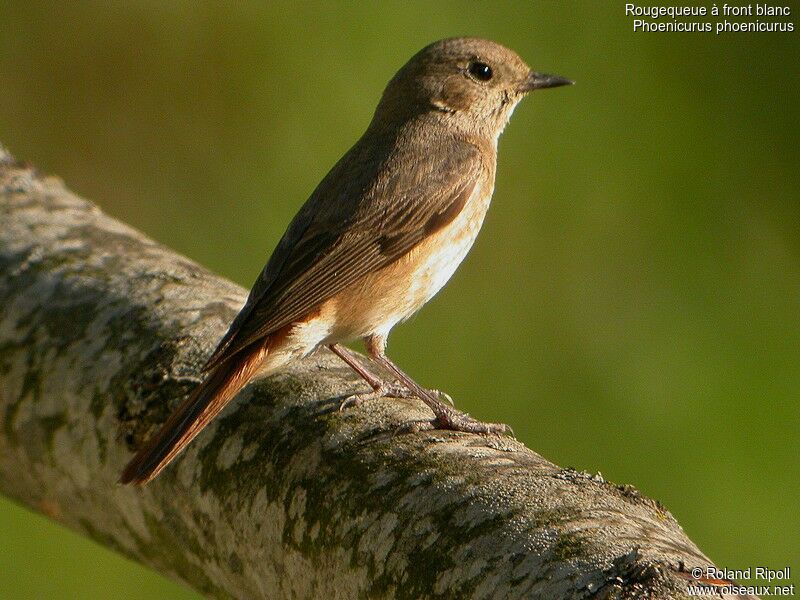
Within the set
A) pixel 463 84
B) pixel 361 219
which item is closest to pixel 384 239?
pixel 361 219

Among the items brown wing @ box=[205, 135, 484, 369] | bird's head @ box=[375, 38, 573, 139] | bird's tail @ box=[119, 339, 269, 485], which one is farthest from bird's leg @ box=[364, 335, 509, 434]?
bird's head @ box=[375, 38, 573, 139]

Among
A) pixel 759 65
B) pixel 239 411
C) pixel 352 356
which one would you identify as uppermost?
pixel 759 65

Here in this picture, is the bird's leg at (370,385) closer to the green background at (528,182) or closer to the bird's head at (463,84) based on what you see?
the bird's head at (463,84)

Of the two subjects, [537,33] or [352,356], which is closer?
[352,356]

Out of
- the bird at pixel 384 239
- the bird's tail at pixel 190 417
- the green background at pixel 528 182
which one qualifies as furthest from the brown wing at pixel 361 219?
the green background at pixel 528 182

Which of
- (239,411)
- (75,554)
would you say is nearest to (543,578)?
(239,411)

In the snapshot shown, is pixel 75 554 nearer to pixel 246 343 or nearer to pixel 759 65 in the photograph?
pixel 246 343
